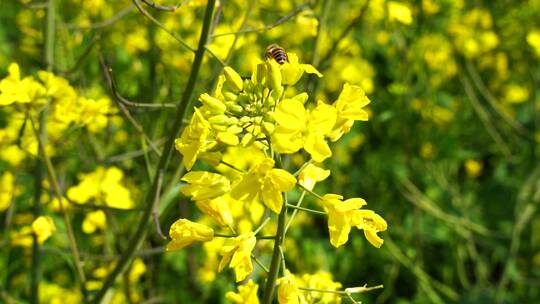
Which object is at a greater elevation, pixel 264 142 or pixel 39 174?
pixel 264 142

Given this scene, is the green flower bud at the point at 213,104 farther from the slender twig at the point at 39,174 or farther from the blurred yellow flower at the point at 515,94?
the blurred yellow flower at the point at 515,94

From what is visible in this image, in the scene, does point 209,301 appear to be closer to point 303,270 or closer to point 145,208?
point 303,270

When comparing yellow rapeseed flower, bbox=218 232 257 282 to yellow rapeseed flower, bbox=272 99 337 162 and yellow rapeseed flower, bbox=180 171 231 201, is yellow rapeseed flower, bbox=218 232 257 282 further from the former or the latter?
yellow rapeseed flower, bbox=272 99 337 162

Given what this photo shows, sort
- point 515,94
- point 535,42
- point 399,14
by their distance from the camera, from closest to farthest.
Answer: point 399,14 < point 535,42 < point 515,94

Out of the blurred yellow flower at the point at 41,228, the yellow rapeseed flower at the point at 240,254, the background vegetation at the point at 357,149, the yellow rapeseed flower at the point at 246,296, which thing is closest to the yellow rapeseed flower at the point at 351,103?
the yellow rapeseed flower at the point at 240,254

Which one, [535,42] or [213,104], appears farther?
[535,42]

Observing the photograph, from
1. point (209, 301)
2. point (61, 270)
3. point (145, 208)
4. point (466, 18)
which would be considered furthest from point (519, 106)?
point (145, 208)

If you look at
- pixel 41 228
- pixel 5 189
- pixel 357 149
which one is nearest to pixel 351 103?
pixel 41 228

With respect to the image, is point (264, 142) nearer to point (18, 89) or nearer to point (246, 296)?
point (246, 296)
